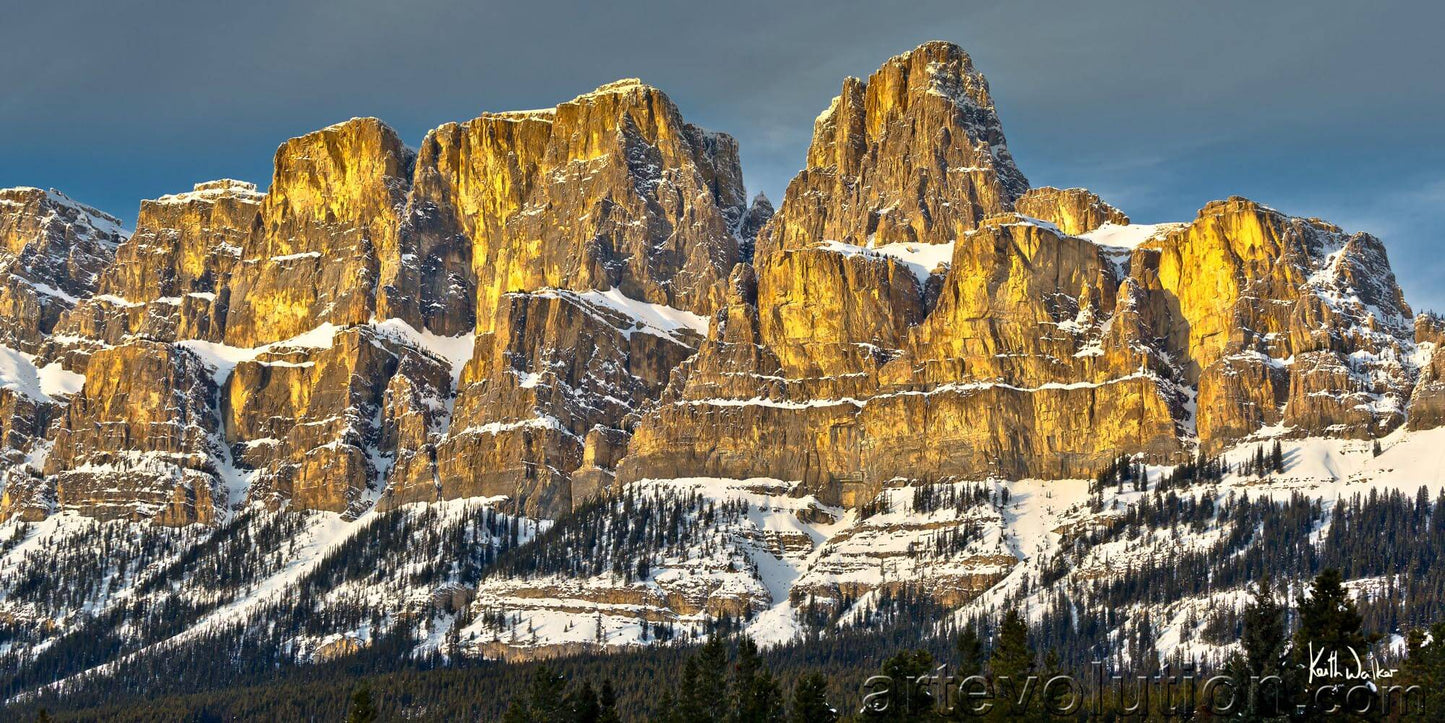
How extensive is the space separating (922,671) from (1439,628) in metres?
32.1

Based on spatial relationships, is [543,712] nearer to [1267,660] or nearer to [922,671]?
[922,671]

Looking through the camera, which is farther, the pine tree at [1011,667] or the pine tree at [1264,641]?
the pine tree at [1011,667]

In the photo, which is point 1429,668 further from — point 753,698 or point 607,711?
point 607,711

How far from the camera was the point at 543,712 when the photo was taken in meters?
162

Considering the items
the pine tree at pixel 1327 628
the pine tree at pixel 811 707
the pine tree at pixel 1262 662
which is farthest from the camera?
the pine tree at pixel 811 707

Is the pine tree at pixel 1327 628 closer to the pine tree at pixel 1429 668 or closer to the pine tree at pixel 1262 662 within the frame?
the pine tree at pixel 1262 662

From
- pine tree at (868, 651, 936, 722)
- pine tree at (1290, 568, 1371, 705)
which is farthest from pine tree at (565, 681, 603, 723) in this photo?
pine tree at (1290, 568, 1371, 705)

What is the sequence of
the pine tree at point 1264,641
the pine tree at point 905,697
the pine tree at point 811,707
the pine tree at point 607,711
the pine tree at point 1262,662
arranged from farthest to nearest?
the pine tree at point 607,711 → the pine tree at point 811,707 → the pine tree at point 905,697 → the pine tree at point 1264,641 → the pine tree at point 1262,662

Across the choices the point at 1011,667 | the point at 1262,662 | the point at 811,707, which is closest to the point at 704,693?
the point at 811,707

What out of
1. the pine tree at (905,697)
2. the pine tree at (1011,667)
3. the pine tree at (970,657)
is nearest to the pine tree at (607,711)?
the pine tree at (905,697)

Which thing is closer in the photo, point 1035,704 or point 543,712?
point 1035,704

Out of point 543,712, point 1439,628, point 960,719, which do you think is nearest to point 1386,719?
point 1439,628
